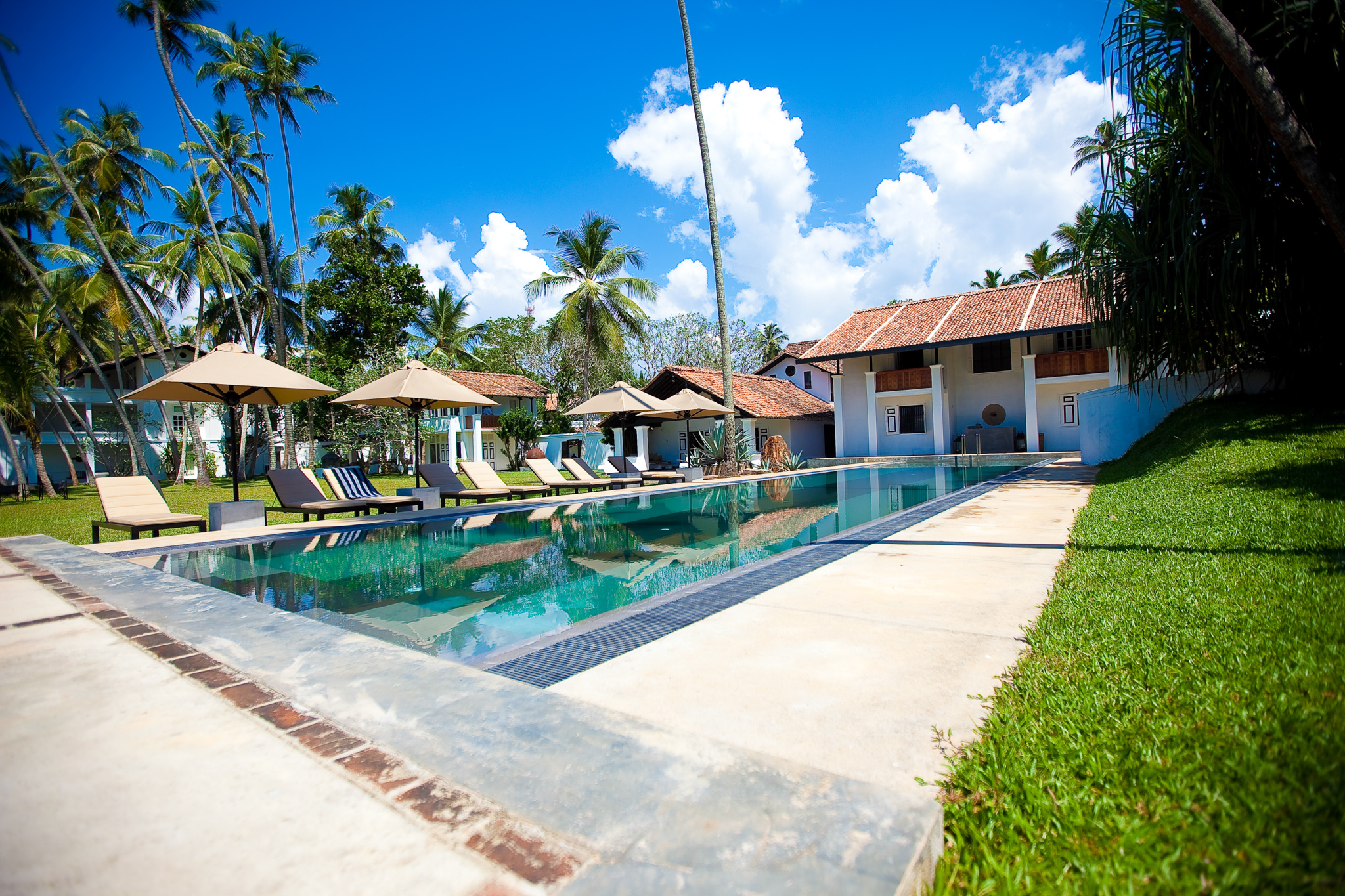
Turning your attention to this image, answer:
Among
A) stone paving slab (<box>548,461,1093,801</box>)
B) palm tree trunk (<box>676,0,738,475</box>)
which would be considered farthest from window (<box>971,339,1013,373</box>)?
stone paving slab (<box>548,461,1093,801</box>)

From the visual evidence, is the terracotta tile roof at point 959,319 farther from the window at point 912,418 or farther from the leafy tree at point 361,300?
the leafy tree at point 361,300

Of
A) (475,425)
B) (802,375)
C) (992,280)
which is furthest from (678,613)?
(992,280)

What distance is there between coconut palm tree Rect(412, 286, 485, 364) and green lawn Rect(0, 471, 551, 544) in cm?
1197

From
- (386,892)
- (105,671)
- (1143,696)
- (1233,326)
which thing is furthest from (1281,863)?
(1233,326)

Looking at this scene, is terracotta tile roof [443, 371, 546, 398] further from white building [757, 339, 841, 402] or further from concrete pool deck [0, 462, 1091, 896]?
concrete pool deck [0, 462, 1091, 896]

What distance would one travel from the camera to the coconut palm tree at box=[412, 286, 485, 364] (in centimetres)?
3684

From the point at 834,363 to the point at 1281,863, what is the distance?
30911 mm

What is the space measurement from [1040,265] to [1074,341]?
18041 mm

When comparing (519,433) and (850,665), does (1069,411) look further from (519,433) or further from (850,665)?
(850,665)

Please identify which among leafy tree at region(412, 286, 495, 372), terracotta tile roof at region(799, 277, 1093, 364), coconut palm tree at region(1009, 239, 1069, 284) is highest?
coconut palm tree at region(1009, 239, 1069, 284)

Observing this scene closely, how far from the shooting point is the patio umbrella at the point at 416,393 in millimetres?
11461

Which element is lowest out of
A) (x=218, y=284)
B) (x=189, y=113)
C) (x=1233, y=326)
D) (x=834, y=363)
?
(x=1233, y=326)

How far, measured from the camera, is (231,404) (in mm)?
9641

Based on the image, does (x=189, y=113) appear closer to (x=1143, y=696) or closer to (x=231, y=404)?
(x=231, y=404)
